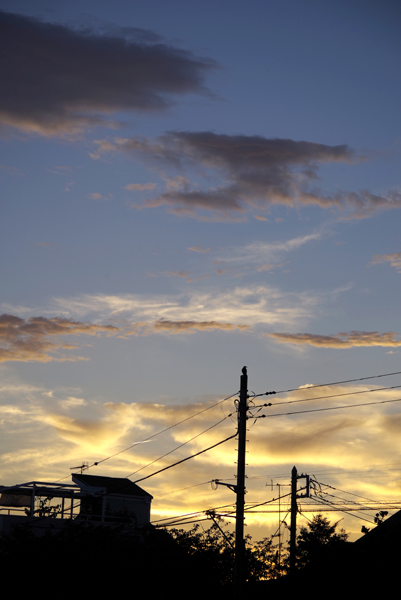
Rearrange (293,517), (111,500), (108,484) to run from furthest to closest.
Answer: (108,484), (111,500), (293,517)

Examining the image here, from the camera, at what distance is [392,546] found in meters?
25.1

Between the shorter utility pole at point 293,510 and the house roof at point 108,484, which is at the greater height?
the house roof at point 108,484

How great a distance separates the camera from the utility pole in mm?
23844

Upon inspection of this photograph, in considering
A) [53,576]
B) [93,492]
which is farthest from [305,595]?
[93,492]

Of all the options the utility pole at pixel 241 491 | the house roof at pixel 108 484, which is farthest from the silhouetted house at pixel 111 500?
the utility pole at pixel 241 491

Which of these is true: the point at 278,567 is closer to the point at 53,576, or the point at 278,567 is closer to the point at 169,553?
the point at 169,553

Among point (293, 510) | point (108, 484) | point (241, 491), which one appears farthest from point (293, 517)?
point (108, 484)

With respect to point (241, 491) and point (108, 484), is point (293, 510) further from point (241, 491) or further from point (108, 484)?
point (108, 484)

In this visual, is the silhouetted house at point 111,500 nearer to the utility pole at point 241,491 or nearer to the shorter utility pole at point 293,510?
the shorter utility pole at point 293,510

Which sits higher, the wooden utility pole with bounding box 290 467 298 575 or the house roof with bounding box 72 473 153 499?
the house roof with bounding box 72 473 153 499

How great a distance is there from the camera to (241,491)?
24766 millimetres

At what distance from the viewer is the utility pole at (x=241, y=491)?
23.8 m

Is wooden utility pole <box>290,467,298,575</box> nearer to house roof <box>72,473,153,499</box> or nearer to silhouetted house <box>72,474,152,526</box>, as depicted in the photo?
silhouetted house <box>72,474,152,526</box>

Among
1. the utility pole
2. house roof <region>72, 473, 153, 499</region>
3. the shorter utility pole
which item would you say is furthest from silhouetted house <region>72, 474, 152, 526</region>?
the utility pole
